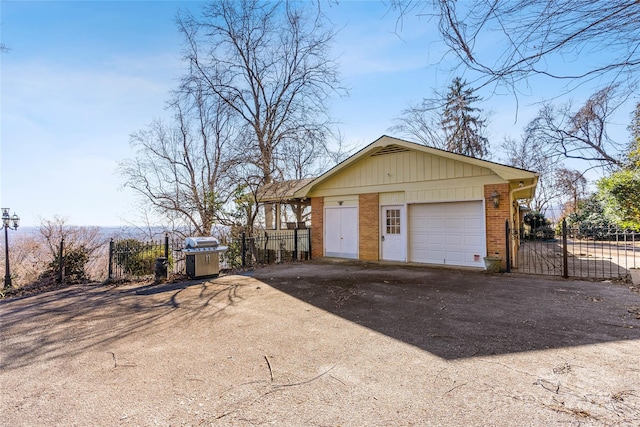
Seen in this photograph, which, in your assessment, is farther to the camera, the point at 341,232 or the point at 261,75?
the point at 261,75

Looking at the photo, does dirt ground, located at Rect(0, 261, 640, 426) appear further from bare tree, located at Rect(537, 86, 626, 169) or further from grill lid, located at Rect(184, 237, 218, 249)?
bare tree, located at Rect(537, 86, 626, 169)

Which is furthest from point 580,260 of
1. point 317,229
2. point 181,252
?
point 181,252

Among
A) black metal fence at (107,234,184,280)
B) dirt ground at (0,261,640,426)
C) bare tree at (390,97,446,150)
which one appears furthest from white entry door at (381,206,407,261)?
bare tree at (390,97,446,150)

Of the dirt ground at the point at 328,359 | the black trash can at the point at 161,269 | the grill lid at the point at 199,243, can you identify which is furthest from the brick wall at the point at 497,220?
the black trash can at the point at 161,269

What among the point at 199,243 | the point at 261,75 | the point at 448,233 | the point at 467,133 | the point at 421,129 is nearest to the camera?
the point at 199,243

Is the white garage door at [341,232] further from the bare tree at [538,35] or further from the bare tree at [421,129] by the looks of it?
the bare tree at [421,129]

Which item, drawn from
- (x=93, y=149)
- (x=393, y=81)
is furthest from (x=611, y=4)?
(x=93, y=149)

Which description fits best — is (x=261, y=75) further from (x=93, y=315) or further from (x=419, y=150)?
(x=93, y=315)

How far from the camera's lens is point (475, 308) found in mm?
5332

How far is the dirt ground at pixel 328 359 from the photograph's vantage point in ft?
8.07

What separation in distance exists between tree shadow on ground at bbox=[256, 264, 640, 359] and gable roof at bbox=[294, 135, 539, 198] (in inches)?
111

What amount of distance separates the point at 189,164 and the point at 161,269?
11.7 m

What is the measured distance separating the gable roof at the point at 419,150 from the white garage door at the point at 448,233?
4.04 ft

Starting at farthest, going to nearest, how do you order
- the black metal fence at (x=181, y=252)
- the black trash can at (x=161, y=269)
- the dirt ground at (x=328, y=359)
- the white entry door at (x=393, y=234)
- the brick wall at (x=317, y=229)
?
the brick wall at (x=317, y=229) → the white entry door at (x=393, y=234) → the black metal fence at (x=181, y=252) → the black trash can at (x=161, y=269) → the dirt ground at (x=328, y=359)
